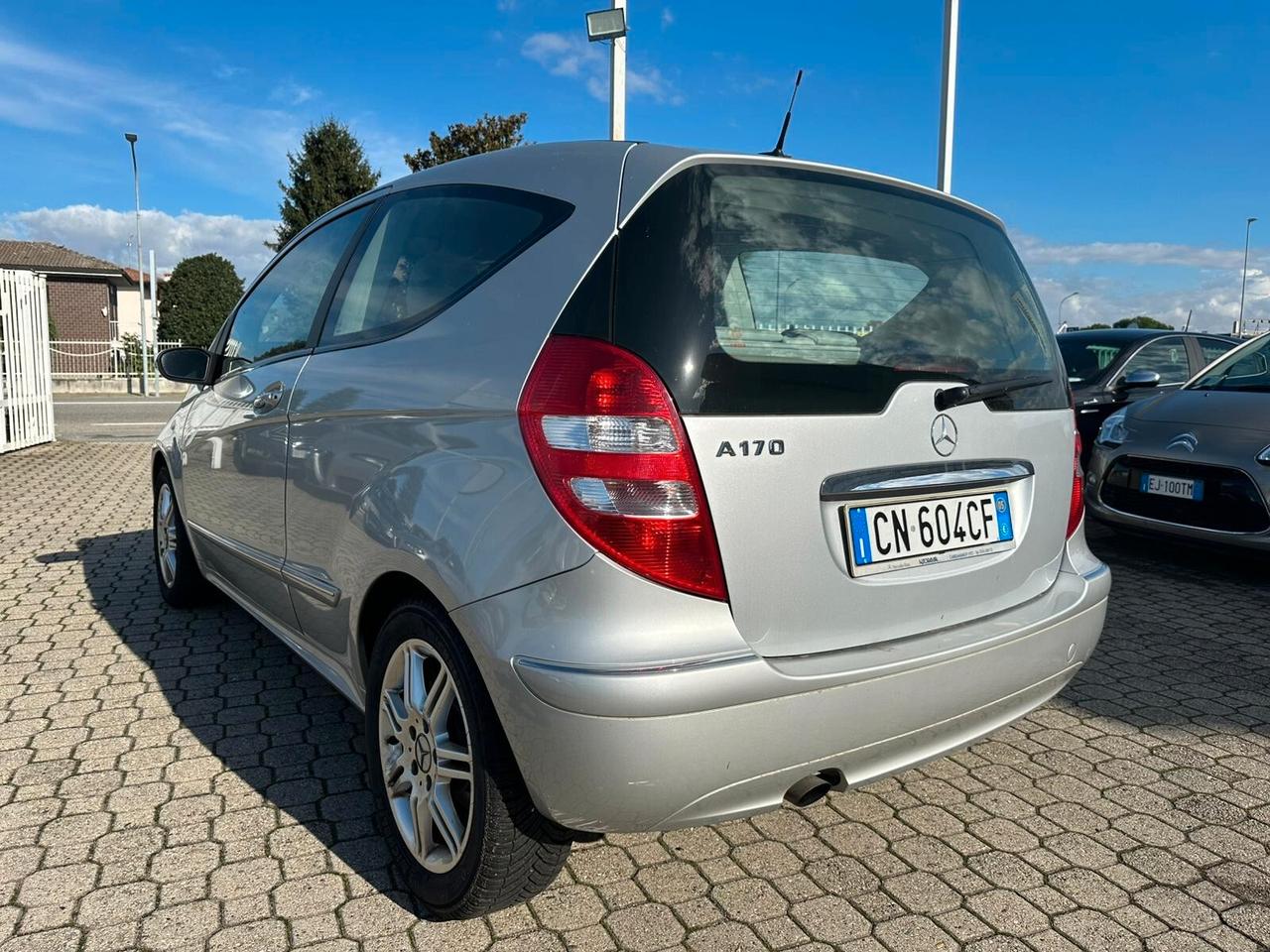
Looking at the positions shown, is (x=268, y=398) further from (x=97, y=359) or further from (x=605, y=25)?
(x=97, y=359)

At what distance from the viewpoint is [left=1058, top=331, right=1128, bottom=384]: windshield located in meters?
8.44

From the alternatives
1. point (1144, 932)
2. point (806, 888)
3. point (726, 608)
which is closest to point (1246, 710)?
point (1144, 932)

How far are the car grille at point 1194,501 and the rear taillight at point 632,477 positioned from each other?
4.67m

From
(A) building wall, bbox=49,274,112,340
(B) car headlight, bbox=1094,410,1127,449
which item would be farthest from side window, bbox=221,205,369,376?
(A) building wall, bbox=49,274,112,340

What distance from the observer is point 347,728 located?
343cm

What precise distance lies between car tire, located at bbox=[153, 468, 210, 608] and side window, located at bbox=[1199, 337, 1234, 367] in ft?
28.6

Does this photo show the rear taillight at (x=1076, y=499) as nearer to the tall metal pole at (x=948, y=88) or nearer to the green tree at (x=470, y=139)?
the tall metal pole at (x=948, y=88)

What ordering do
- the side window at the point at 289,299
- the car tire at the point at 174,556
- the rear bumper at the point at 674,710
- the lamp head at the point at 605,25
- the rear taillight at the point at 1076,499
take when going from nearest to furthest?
the rear bumper at the point at 674,710 → the rear taillight at the point at 1076,499 → the side window at the point at 289,299 → the car tire at the point at 174,556 → the lamp head at the point at 605,25

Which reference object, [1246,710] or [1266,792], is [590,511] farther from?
[1246,710]

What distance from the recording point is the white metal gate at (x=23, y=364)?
11711 mm

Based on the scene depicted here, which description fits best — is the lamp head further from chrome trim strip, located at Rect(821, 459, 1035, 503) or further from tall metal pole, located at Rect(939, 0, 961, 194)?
chrome trim strip, located at Rect(821, 459, 1035, 503)

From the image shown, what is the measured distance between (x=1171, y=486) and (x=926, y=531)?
436cm

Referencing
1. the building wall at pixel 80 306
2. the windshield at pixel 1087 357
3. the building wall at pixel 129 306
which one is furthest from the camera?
the building wall at pixel 129 306

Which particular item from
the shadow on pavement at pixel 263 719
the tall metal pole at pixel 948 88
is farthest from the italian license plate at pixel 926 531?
the tall metal pole at pixel 948 88
